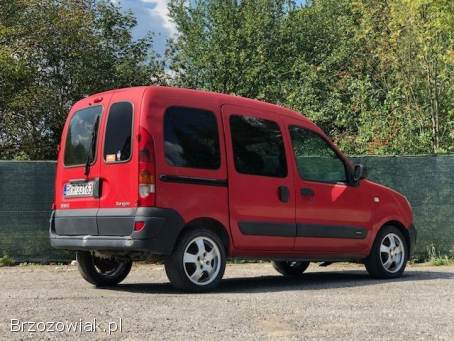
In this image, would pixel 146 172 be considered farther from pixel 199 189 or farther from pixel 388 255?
pixel 388 255

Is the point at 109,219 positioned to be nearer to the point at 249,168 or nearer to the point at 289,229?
the point at 249,168

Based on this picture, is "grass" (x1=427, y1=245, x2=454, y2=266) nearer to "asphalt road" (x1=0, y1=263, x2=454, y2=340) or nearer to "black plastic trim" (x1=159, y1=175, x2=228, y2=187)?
"asphalt road" (x1=0, y1=263, x2=454, y2=340)

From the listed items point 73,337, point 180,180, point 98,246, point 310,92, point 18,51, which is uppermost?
point 18,51

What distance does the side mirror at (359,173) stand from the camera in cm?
870

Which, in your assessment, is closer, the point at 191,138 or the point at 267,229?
the point at 191,138

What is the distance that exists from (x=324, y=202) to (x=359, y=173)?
2.28ft

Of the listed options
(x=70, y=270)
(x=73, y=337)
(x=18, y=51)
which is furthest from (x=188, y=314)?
(x=18, y=51)

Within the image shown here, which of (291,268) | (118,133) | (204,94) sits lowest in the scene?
(291,268)

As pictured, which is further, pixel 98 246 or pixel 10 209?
pixel 10 209

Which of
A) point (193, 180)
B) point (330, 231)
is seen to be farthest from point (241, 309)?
point (330, 231)

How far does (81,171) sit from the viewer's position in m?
7.57

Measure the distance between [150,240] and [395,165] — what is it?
623 centimetres

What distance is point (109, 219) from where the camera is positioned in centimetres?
705

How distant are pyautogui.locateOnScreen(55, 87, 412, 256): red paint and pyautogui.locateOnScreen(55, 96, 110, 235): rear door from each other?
23 mm
